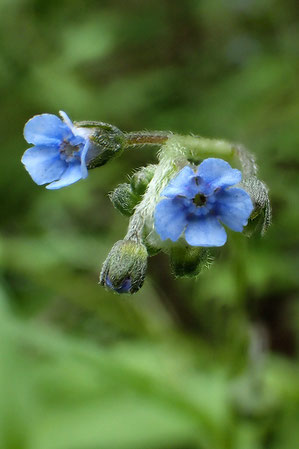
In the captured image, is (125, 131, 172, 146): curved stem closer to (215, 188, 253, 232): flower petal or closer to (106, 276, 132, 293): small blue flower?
(215, 188, 253, 232): flower petal

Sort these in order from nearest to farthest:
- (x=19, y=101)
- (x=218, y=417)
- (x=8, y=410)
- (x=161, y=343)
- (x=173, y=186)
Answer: (x=173, y=186), (x=8, y=410), (x=218, y=417), (x=161, y=343), (x=19, y=101)

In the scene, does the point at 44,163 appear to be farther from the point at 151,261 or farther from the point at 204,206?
the point at 151,261

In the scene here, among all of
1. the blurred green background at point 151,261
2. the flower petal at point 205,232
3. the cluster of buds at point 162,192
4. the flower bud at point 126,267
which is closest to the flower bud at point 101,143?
the cluster of buds at point 162,192

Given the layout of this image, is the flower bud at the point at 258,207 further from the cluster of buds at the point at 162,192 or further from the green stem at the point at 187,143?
the green stem at the point at 187,143

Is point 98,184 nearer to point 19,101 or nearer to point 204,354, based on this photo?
point 19,101

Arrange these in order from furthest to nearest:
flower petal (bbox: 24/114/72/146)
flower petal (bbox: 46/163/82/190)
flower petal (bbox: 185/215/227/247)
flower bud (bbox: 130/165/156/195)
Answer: flower bud (bbox: 130/165/156/195)
flower petal (bbox: 24/114/72/146)
flower petal (bbox: 46/163/82/190)
flower petal (bbox: 185/215/227/247)

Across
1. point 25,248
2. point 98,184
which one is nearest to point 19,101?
point 98,184

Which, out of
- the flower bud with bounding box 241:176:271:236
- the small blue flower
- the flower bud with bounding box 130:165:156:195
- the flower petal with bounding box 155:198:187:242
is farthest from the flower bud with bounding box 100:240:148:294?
the flower bud with bounding box 241:176:271:236
